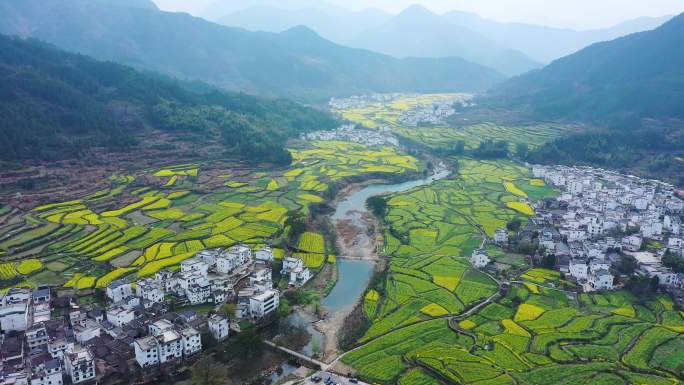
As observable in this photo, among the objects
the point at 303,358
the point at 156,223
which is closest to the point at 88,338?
the point at 303,358

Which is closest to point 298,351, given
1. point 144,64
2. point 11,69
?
point 11,69

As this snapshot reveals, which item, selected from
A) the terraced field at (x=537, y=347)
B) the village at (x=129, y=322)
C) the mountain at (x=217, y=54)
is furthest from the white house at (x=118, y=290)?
the mountain at (x=217, y=54)

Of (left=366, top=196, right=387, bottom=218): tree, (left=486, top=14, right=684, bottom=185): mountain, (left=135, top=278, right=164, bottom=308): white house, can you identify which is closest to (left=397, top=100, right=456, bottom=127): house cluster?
(left=486, top=14, right=684, bottom=185): mountain

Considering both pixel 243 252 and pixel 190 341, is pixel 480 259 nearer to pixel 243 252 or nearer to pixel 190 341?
pixel 243 252

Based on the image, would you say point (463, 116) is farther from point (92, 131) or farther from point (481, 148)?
point (92, 131)

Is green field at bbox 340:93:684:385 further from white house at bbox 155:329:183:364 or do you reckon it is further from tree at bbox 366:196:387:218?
white house at bbox 155:329:183:364
